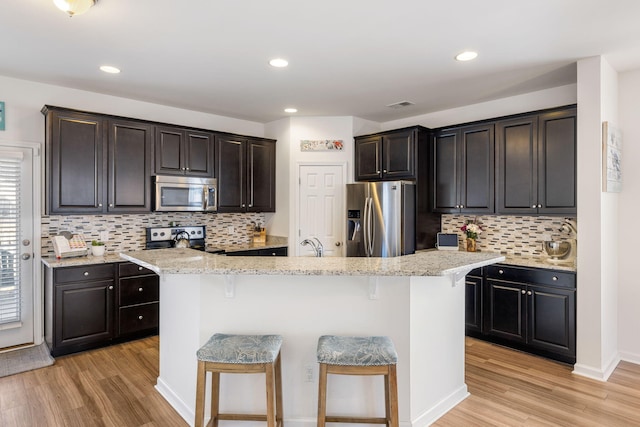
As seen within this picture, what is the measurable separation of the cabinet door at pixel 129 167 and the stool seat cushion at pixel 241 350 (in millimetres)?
2538

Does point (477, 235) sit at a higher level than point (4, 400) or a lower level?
higher

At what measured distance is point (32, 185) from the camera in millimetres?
3756

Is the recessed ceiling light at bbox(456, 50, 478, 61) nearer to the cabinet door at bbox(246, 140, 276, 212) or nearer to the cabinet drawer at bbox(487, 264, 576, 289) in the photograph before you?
the cabinet drawer at bbox(487, 264, 576, 289)

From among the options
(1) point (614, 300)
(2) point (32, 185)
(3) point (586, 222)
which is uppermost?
(2) point (32, 185)

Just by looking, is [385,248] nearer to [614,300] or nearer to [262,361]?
[614,300]

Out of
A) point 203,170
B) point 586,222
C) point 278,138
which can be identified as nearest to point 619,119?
point 586,222

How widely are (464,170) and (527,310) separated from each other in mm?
1615

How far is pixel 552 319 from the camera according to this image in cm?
342

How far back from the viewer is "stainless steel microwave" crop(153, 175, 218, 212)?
4203mm

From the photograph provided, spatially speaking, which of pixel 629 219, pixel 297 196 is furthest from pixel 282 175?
pixel 629 219

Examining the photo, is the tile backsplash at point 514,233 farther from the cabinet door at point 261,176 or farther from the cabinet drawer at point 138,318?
the cabinet drawer at point 138,318

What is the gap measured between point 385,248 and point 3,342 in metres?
4.03

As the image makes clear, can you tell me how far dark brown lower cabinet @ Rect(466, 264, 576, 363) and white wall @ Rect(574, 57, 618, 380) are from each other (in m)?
0.13

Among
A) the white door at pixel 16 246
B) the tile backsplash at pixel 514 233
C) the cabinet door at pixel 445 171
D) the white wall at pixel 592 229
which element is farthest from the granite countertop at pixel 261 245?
the white wall at pixel 592 229
